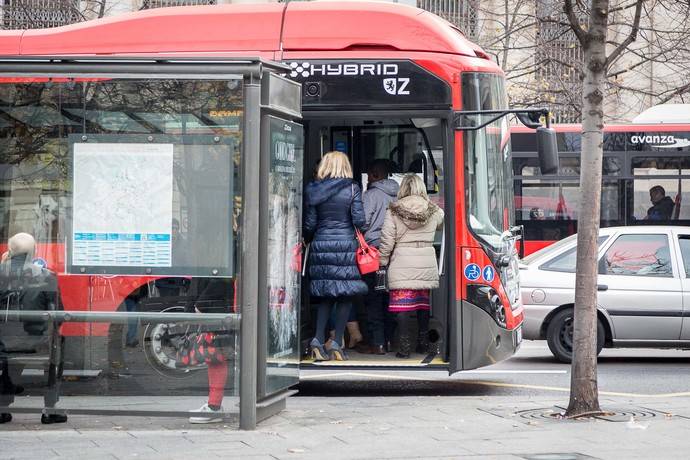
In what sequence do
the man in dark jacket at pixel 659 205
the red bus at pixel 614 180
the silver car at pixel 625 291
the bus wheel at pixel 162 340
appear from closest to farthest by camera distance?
the bus wheel at pixel 162 340 < the silver car at pixel 625 291 < the red bus at pixel 614 180 < the man in dark jacket at pixel 659 205

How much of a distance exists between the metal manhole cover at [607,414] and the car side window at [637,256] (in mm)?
4223

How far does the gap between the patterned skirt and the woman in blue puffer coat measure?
310mm

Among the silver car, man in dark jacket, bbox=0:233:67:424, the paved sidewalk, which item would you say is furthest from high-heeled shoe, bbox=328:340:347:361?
the silver car

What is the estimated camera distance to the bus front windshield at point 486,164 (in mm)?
10883

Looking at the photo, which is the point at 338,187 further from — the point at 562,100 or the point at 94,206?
the point at 562,100

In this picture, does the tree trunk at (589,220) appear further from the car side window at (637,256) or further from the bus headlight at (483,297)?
the car side window at (637,256)

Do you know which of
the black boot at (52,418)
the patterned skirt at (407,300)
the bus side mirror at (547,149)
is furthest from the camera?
the patterned skirt at (407,300)

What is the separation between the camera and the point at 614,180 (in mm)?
21000

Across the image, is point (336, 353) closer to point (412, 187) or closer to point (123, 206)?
point (412, 187)

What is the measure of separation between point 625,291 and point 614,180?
7652 mm

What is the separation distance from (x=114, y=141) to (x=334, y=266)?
9.65 ft

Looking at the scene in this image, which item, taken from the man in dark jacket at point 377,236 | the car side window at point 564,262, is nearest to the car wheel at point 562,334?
the car side window at point 564,262

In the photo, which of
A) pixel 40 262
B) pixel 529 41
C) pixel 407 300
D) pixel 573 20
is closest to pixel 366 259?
pixel 407 300

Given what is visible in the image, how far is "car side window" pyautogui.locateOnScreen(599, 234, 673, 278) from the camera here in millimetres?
13812
